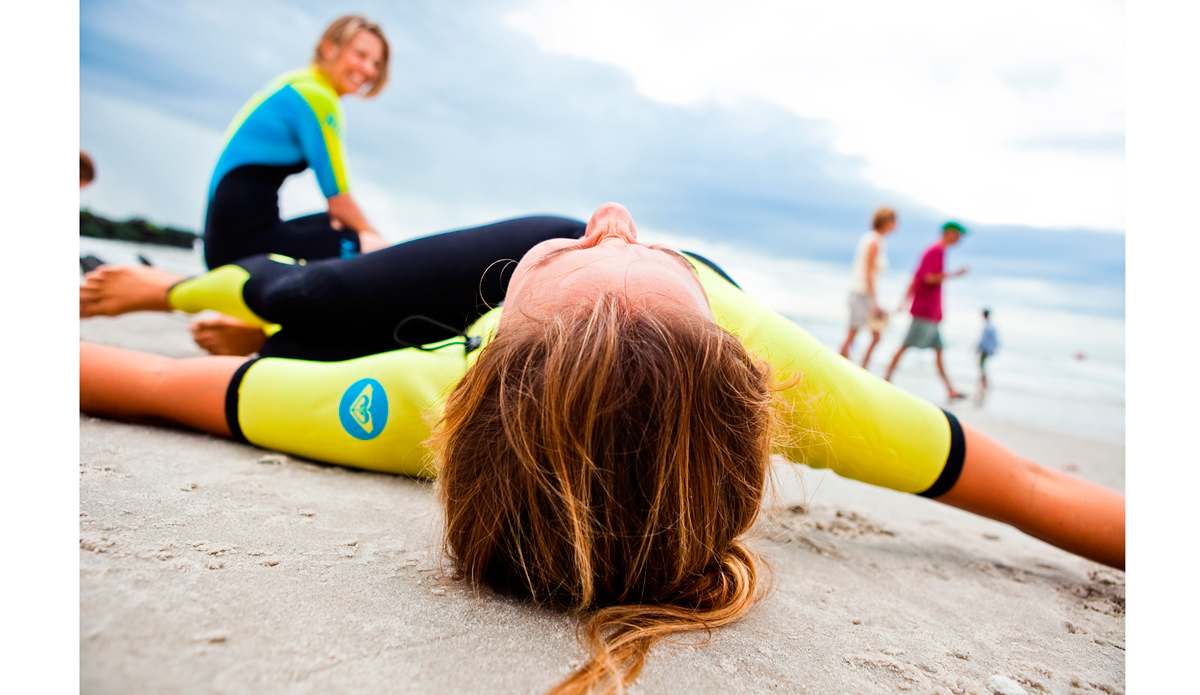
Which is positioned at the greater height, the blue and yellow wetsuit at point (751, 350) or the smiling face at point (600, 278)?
the smiling face at point (600, 278)

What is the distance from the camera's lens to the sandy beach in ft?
2.24

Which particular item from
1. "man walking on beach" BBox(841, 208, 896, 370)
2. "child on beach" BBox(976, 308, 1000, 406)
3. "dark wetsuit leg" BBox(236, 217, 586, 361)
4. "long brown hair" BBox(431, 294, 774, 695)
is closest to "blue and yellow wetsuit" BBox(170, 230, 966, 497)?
"dark wetsuit leg" BBox(236, 217, 586, 361)

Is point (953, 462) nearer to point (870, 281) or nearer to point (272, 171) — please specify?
point (272, 171)

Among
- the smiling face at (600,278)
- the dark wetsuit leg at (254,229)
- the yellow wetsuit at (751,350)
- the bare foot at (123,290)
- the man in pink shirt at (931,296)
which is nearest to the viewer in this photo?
the smiling face at (600,278)

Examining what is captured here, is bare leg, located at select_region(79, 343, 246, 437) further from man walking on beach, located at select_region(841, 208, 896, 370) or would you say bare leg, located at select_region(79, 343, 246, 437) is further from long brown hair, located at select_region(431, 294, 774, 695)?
man walking on beach, located at select_region(841, 208, 896, 370)

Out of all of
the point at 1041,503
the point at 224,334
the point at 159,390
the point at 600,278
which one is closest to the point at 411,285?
the point at 159,390

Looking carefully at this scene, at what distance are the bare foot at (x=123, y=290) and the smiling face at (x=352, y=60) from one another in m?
1.32

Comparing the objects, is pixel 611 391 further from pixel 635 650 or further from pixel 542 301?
pixel 635 650

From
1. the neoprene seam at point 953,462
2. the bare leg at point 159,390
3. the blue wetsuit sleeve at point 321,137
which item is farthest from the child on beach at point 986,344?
the bare leg at point 159,390

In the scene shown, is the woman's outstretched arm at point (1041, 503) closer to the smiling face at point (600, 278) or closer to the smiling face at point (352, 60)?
the smiling face at point (600, 278)

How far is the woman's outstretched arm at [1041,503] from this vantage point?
139 centimetres

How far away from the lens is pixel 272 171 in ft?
9.18

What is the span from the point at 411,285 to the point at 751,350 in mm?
1031
